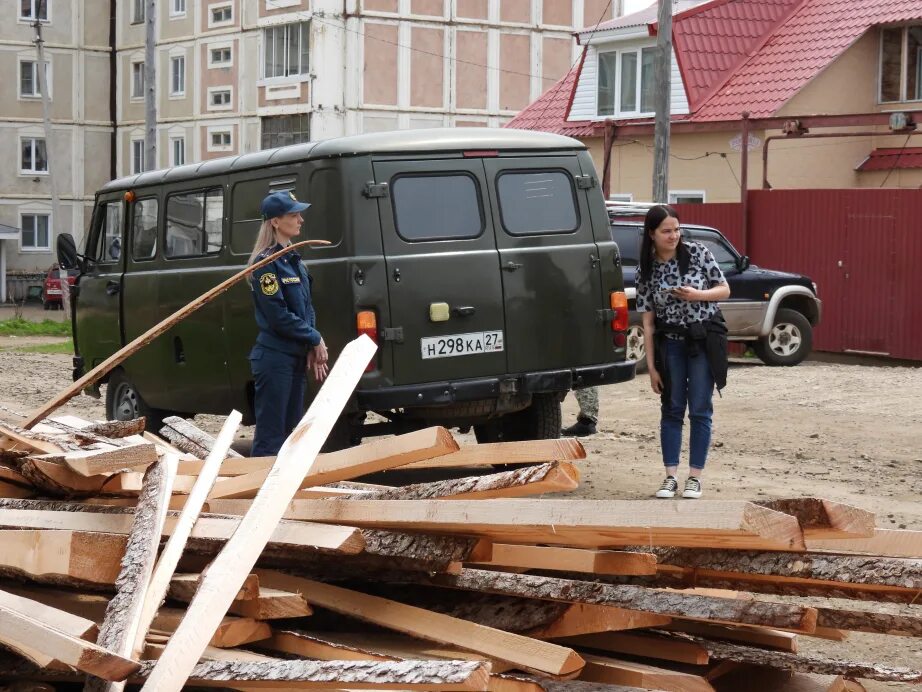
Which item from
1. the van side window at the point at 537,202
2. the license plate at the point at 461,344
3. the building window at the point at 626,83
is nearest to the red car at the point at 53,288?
the building window at the point at 626,83

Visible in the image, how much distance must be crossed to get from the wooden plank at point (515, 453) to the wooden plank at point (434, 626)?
0.48 m

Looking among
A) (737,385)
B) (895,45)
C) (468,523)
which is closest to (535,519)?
(468,523)

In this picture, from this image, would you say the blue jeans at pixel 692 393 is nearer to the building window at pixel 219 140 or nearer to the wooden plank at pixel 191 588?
the wooden plank at pixel 191 588

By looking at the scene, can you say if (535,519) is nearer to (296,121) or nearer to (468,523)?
(468,523)

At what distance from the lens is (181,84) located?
53.5m

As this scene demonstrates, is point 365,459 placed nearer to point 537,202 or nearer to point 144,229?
point 537,202

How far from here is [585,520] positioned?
3.99m

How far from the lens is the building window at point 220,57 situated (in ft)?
167

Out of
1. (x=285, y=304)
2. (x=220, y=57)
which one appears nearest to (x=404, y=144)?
(x=285, y=304)

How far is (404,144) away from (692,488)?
278cm

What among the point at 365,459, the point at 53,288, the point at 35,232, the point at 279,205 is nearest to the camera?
the point at 365,459

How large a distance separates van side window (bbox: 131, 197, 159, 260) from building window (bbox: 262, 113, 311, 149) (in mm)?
35334

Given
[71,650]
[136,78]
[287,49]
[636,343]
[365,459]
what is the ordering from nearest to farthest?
[71,650] → [365,459] → [636,343] → [287,49] → [136,78]

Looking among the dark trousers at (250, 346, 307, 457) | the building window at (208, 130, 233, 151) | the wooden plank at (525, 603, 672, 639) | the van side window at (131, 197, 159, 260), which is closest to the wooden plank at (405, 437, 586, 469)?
the wooden plank at (525, 603, 672, 639)
